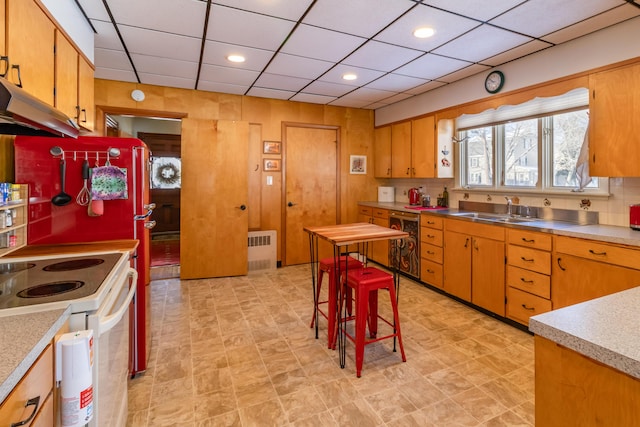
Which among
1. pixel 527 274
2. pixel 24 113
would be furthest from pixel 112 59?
pixel 527 274

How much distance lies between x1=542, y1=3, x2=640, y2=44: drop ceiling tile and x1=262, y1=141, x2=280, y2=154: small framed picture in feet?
11.1

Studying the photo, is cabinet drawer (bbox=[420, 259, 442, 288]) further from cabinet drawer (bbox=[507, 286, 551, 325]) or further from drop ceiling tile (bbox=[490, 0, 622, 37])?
drop ceiling tile (bbox=[490, 0, 622, 37])

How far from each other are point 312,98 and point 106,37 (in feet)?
8.79

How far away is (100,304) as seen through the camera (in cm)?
121

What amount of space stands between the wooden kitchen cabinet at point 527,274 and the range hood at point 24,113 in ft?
10.8

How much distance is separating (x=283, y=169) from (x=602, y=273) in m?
3.84

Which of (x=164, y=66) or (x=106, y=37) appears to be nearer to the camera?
(x=106, y=37)

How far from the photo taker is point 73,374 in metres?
1.00

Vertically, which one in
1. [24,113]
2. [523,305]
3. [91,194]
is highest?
[24,113]

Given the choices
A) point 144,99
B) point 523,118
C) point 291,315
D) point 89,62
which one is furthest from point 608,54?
point 144,99

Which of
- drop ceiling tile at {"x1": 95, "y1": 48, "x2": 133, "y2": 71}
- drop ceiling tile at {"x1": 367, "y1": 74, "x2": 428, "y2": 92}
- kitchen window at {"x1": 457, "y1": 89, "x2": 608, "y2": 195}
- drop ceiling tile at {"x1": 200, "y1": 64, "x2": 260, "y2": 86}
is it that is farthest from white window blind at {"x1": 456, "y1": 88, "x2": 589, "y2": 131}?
drop ceiling tile at {"x1": 95, "y1": 48, "x2": 133, "y2": 71}

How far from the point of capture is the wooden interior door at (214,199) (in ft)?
14.1

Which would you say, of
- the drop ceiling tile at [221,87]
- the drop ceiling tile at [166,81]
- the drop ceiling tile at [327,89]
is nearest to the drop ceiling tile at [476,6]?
the drop ceiling tile at [327,89]

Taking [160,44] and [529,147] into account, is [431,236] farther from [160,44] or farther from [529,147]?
[160,44]
